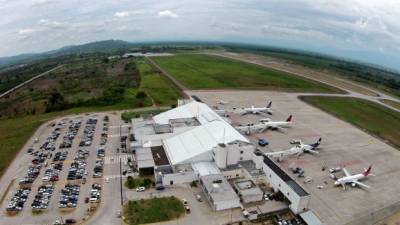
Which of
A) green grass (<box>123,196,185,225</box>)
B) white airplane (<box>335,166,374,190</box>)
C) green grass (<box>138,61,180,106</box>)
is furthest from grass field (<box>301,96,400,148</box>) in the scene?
green grass (<box>123,196,185,225</box>)

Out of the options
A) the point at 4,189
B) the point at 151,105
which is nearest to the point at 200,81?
the point at 151,105

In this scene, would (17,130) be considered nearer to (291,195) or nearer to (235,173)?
(235,173)

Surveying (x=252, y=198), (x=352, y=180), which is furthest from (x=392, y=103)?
(x=252, y=198)

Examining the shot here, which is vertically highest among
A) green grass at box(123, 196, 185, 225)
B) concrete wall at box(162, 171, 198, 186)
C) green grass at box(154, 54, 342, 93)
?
green grass at box(154, 54, 342, 93)

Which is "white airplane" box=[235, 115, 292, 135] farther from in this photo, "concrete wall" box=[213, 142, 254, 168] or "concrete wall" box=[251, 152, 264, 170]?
"concrete wall" box=[251, 152, 264, 170]

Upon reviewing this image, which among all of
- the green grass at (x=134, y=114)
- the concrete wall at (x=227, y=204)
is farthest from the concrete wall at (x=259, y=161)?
the green grass at (x=134, y=114)

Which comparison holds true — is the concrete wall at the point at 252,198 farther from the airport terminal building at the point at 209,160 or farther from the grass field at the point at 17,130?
the grass field at the point at 17,130
